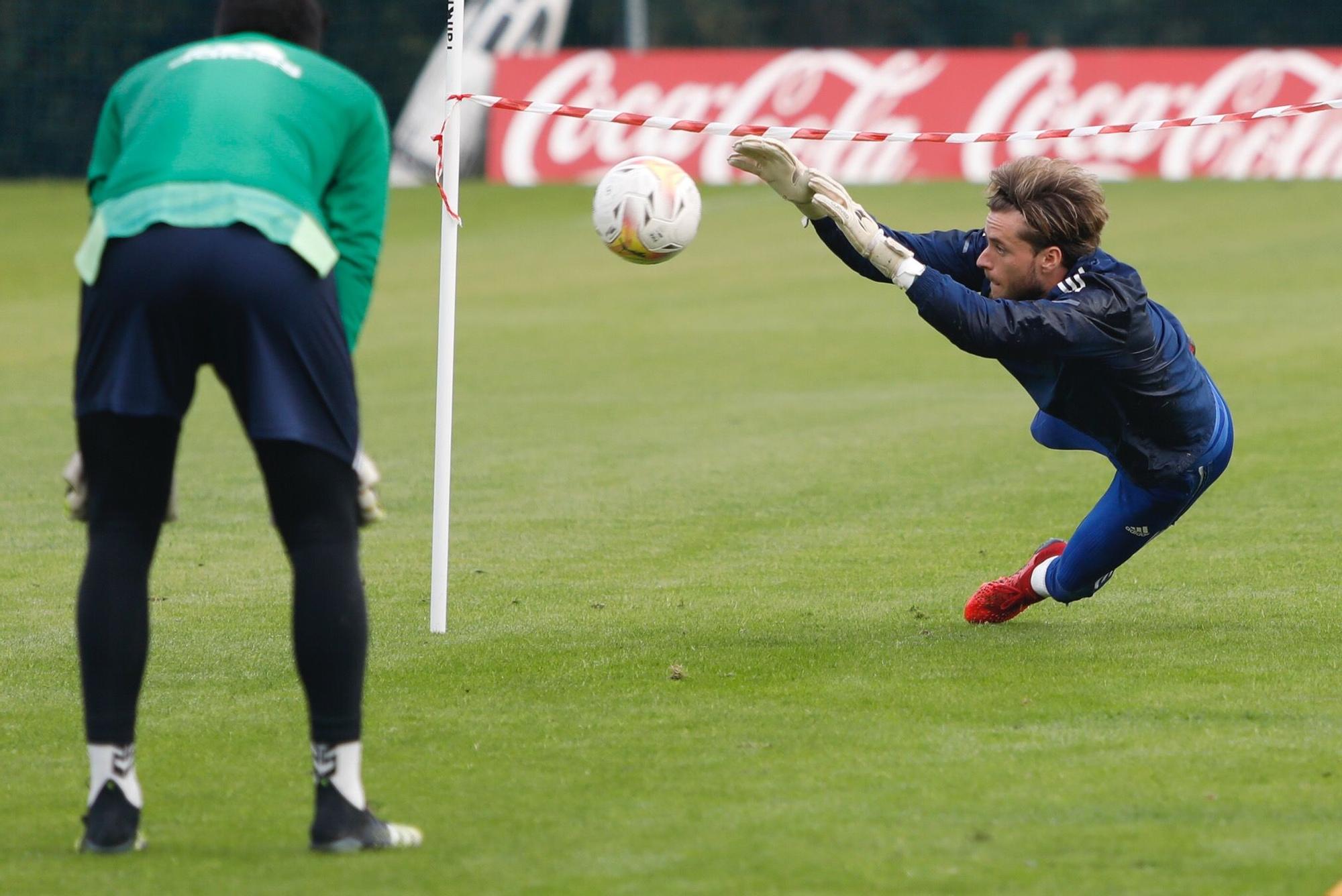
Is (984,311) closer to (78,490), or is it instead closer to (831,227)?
(831,227)

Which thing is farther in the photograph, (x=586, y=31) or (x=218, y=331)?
(x=586, y=31)

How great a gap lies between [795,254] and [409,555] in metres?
14.2

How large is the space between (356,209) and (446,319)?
2056mm

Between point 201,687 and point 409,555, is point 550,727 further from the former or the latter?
point 409,555

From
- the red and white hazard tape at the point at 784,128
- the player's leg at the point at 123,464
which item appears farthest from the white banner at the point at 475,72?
the player's leg at the point at 123,464

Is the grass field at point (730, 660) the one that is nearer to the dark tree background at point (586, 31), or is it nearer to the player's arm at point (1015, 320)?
the player's arm at point (1015, 320)

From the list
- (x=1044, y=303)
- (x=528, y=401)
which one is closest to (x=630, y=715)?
(x=1044, y=303)

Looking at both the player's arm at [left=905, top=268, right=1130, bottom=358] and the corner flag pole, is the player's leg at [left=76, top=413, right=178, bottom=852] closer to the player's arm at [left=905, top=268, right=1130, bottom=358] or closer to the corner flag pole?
the corner flag pole

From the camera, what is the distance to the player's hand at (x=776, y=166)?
18.1ft

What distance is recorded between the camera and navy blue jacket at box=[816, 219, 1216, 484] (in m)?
5.23

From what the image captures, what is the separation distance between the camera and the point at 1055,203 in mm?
5535

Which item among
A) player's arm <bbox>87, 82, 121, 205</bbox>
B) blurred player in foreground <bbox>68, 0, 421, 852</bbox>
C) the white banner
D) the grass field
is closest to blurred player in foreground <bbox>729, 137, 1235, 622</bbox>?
the grass field

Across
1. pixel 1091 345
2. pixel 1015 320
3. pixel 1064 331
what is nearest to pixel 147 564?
pixel 1015 320

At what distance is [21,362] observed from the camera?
48.1 ft
